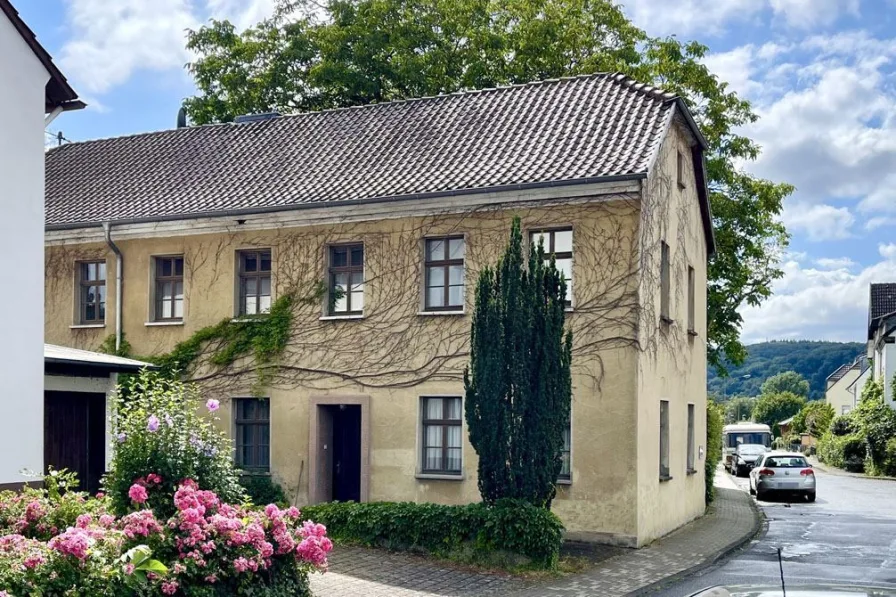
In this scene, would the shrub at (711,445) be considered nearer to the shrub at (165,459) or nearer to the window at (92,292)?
the window at (92,292)

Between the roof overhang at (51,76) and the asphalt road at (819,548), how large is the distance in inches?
433

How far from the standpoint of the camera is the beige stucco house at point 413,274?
62.8ft

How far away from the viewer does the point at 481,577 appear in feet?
48.5

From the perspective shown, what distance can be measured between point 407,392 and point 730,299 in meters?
14.3

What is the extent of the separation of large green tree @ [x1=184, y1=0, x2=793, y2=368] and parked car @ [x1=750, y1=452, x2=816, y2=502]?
3530 millimetres

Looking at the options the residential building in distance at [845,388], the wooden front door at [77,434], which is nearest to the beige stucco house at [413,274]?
the wooden front door at [77,434]

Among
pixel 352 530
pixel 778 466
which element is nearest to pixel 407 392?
pixel 352 530

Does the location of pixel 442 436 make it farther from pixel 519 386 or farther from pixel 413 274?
pixel 519 386

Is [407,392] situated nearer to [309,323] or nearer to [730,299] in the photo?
[309,323]

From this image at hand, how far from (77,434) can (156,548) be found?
10.8m

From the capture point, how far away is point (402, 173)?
858 inches

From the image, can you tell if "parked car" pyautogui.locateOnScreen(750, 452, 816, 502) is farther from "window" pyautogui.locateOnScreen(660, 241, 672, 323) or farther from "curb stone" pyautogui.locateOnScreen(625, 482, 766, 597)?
"window" pyautogui.locateOnScreen(660, 241, 672, 323)

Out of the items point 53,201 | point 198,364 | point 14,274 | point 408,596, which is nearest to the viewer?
point 408,596

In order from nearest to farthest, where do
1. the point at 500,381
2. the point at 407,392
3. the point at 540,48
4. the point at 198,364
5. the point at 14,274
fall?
the point at 14,274 < the point at 500,381 < the point at 407,392 < the point at 198,364 < the point at 540,48
